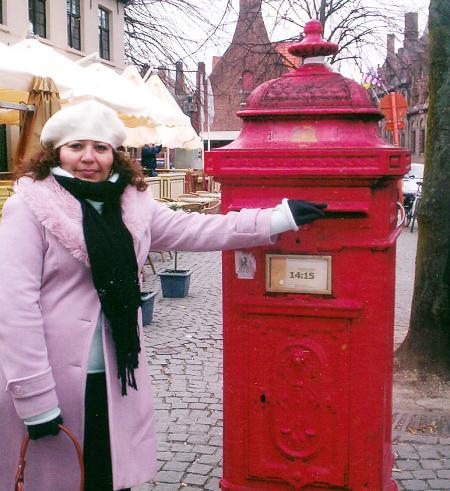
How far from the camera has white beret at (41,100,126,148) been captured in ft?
8.02

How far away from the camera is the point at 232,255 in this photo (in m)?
2.56

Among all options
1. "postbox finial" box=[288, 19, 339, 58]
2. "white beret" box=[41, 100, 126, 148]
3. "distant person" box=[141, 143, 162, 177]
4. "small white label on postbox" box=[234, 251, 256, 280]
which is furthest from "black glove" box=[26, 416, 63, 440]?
"distant person" box=[141, 143, 162, 177]

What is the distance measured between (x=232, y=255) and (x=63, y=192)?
67cm

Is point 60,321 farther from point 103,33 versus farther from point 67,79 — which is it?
point 103,33

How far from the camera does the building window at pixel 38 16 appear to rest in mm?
16375

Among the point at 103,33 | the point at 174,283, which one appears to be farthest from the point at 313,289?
the point at 103,33

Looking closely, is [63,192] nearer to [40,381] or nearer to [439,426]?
[40,381]

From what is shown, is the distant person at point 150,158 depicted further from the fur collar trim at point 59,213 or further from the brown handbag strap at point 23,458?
the brown handbag strap at point 23,458

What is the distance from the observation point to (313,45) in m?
2.61

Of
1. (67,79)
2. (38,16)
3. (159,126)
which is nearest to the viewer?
(67,79)

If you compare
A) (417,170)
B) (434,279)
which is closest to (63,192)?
(434,279)

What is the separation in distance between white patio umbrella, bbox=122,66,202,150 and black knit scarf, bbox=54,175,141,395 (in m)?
8.30

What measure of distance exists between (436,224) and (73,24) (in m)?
16.1

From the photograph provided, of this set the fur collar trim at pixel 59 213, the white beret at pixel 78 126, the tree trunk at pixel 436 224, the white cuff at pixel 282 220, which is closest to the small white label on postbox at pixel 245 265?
the white cuff at pixel 282 220
